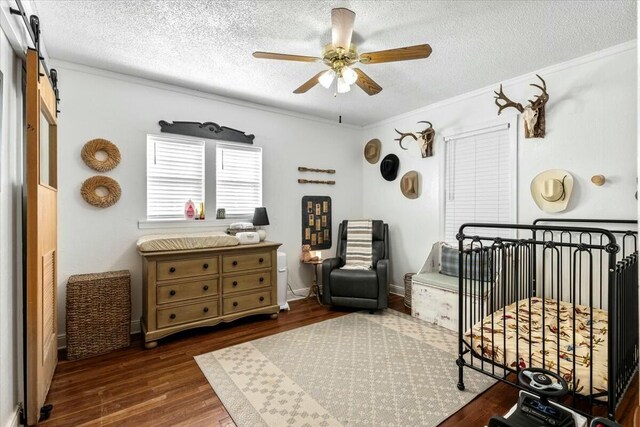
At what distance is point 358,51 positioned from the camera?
268 centimetres

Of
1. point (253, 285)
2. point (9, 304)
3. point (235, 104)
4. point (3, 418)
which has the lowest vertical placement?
point (3, 418)

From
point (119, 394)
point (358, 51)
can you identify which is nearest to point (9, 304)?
point (119, 394)

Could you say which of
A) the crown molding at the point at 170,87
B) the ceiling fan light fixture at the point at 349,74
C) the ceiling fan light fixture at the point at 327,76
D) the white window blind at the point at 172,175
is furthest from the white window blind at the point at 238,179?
the ceiling fan light fixture at the point at 349,74

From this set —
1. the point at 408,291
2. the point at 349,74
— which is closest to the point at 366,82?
the point at 349,74

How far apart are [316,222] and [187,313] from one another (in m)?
2.16

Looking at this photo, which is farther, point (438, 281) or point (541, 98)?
point (438, 281)

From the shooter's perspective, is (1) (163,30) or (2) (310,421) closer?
(2) (310,421)

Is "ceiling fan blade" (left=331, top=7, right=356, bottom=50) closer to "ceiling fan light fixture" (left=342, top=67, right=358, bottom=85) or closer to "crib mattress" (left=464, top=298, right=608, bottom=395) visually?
"ceiling fan light fixture" (left=342, top=67, right=358, bottom=85)

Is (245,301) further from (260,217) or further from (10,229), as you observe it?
(10,229)

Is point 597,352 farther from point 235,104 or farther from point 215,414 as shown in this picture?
point 235,104

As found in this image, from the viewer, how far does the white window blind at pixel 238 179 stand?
3803mm

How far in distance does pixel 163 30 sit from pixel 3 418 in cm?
257

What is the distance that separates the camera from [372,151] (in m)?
4.90

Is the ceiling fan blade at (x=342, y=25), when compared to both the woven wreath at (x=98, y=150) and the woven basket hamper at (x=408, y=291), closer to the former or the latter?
the woven wreath at (x=98, y=150)
